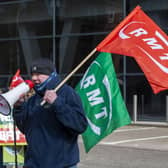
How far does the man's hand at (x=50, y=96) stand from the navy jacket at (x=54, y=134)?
11 cm

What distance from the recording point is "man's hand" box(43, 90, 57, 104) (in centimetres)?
345

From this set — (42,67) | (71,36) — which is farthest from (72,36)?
(42,67)

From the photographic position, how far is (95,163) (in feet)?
30.5

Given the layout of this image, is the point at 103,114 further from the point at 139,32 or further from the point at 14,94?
the point at 14,94

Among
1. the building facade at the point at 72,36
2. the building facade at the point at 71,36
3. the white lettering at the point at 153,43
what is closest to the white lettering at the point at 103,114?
the white lettering at the point at 153,43

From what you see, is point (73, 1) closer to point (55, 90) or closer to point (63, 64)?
point (63, 64)

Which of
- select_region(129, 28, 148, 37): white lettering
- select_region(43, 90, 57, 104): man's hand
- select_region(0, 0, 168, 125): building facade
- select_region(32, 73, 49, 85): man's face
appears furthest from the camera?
select_region(0, 0, 168, 125): building facade

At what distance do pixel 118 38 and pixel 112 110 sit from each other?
28.9 inches

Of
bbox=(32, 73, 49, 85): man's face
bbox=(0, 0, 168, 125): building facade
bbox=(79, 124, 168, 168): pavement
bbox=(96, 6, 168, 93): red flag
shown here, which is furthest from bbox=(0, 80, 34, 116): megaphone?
bbox=(0, 0, 168, 125): building facade

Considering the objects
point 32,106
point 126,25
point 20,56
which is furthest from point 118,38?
point 20,56

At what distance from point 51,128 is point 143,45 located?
4.65 ft

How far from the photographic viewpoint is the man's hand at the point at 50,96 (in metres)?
3.45

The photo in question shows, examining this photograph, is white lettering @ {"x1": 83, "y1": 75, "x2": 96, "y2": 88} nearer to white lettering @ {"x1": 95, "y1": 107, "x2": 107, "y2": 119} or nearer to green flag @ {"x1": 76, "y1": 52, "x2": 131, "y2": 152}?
green flag @ {"x1": 76, "y1": 52, "x2": 131, "y2": 152}

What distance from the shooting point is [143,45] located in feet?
15.0
